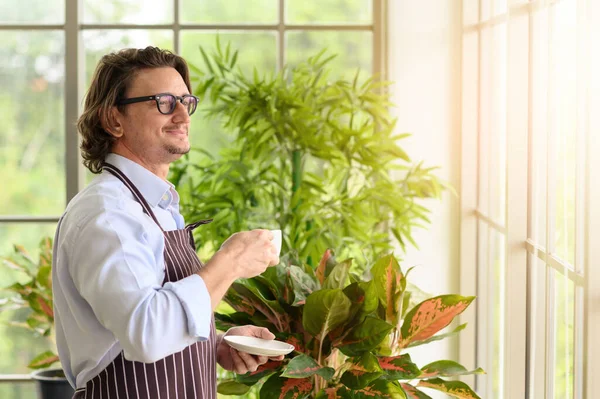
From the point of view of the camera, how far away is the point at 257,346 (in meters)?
1.77

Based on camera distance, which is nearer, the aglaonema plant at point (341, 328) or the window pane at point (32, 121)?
the aglaonema plant at point (341, 328)

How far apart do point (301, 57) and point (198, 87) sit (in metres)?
0.67

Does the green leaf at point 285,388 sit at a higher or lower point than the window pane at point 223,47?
lower

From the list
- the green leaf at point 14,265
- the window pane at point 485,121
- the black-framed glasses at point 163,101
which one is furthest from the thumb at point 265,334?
the green leaf at point 14,265

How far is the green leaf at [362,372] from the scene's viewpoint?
6.61 ft

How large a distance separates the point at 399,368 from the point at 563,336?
1.41ft

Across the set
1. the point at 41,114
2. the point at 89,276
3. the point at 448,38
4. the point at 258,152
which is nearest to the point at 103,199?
the point at 89,276

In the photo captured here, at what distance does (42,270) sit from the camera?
3.32m

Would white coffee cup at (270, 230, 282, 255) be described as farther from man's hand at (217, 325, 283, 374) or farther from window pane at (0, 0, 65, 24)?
window pane at (0, 0, 65, 24)

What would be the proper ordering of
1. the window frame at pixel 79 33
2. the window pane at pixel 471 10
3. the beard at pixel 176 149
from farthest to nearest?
1. the window frame at pixel 79 33
2. the window pane at pixel 471 10
3. the beard at pixel 176 149

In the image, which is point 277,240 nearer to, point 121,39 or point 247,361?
point 247,361

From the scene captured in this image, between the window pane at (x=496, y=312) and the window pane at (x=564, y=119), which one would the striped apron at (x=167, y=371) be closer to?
the window pane at (x=564, y=119)

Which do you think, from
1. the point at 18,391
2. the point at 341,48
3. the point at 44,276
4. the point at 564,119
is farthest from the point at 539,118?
the point at 18,391

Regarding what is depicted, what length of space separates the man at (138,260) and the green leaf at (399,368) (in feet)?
1.18
